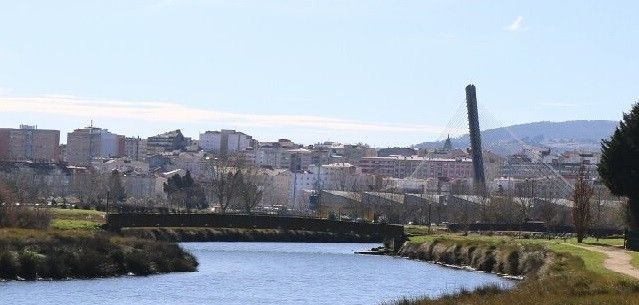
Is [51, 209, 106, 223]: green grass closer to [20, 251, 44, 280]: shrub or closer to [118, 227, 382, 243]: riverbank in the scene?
[118, 227, 382, 243]: riverbank

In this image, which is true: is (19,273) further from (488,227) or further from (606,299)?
(488,227)

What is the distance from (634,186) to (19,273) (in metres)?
30.9

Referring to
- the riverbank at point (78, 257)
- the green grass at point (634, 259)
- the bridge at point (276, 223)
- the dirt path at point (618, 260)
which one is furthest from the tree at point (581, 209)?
the riverbank at point (78, 257)

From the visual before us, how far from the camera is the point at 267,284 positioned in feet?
232

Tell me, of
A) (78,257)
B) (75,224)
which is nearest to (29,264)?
(78,257)

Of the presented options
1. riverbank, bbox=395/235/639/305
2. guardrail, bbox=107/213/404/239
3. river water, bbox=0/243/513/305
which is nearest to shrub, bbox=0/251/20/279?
river water, bbox=0/243/513/305

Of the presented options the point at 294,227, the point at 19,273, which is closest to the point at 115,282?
the point at 19,273

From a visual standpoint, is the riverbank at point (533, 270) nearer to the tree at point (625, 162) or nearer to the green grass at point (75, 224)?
the tree at point (625, 162)

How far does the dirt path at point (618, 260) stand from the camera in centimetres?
5884

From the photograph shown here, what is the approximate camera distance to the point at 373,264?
9231 cm

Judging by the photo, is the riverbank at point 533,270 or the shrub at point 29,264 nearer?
the riverbank at point 533,270

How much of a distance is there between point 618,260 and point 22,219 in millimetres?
36945

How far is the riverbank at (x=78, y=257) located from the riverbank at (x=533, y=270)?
1651 centimetres

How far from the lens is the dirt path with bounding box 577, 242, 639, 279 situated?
58.8m
